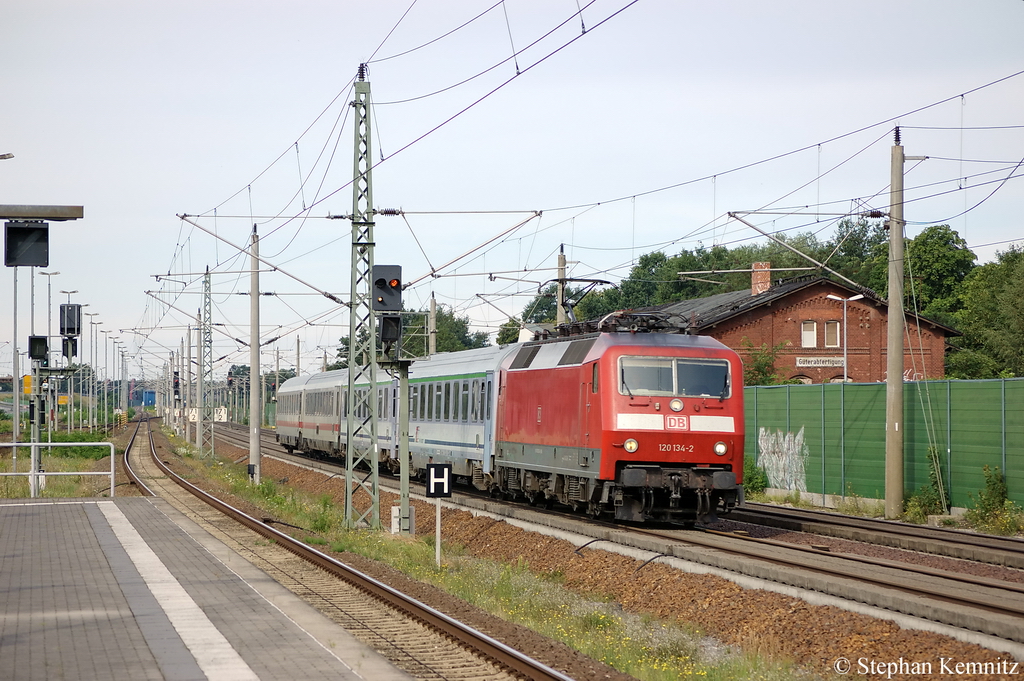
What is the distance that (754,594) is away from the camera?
43.9 ft

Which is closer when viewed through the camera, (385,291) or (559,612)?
(559,612)

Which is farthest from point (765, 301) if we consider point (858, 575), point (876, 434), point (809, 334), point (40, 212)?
point (40, 212)

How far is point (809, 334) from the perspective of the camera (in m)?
48.9

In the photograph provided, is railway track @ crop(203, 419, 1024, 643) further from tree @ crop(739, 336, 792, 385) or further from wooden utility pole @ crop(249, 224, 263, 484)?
tree @ crop(739, 336, 792, 385)

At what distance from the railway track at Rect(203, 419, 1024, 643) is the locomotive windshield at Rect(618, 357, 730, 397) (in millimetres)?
2492

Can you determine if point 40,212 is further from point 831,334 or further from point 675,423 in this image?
point 831,334

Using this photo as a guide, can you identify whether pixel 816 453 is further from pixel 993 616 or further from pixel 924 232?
pixel 924 232

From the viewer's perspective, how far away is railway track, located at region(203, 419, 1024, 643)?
426 inches

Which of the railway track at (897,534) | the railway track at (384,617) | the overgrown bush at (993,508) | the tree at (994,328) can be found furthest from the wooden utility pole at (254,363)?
the tree at (994,328)

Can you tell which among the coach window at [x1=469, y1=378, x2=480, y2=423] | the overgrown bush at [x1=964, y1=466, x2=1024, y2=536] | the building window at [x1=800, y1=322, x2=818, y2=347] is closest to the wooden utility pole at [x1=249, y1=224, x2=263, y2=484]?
the coach window at [x1=469, y1=378, x2=480, y2=423]

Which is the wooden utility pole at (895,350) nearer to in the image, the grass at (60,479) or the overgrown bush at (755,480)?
the overgrown bush at (755,480)

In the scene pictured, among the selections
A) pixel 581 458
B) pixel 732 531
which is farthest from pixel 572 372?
pixel 732 531

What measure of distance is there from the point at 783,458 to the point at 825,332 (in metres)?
20.2

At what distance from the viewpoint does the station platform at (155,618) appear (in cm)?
945
